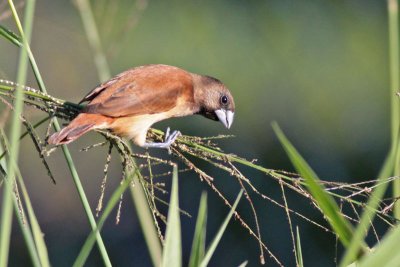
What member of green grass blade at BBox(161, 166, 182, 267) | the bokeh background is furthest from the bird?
the bokeh background

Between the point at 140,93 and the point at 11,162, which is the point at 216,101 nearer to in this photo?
the point at 140,93

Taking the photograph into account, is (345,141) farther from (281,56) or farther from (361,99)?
(281,56)

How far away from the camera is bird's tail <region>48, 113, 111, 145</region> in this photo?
7.38 ft

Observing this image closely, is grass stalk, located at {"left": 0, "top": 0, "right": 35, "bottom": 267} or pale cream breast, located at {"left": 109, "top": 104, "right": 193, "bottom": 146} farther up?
grass stalk, located at {"left": 0, "top": 0, "right": 35, "bottom": 267}

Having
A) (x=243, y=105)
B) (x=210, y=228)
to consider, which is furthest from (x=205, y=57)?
(x=210, y=228)

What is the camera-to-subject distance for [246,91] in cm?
688

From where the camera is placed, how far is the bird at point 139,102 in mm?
2666

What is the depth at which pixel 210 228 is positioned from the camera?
233 inches

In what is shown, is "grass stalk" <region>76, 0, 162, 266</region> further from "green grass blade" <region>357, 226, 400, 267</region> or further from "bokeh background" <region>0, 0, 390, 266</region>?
"bokeh background" <region>0, 0, 390, 266</region>

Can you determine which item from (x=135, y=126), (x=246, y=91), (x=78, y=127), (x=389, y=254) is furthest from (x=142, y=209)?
(x=246, y=91)

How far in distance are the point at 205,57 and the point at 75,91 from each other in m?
1.08

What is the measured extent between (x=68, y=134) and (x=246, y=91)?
4.58 metres

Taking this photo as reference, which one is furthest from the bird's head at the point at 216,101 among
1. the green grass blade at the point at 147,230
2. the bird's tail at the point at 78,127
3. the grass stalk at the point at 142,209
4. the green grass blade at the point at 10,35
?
the green grass blade at the point at 10,35

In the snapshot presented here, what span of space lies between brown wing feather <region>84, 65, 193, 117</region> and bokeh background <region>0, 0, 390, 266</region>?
2.47 metres
